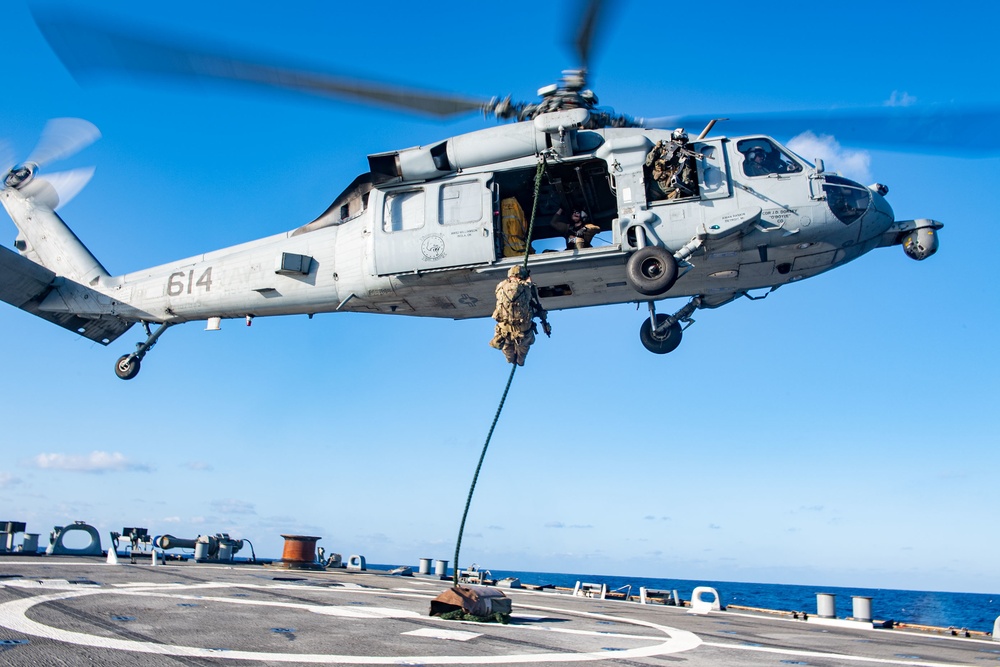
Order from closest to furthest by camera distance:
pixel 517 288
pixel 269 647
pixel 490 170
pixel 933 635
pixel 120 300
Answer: pixel 269 647, pixel 517 288, pixel 933 635, pixel 490 170, pixel 120 300

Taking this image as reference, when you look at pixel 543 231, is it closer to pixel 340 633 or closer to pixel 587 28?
pixel 587 28

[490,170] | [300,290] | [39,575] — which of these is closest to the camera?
[39,575]

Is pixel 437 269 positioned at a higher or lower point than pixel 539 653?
higher

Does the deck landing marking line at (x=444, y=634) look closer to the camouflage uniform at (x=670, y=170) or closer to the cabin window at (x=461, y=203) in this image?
the cabin window at (x=461, y=203)

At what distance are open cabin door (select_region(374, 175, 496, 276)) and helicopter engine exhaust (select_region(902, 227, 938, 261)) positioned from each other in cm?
799

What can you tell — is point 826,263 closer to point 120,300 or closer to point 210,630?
point 210,630

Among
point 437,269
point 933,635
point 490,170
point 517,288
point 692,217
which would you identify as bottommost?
point 933,635

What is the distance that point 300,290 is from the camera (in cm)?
1692

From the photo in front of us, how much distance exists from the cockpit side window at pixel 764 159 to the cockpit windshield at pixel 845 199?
2.30ft

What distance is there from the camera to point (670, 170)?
1453 cm

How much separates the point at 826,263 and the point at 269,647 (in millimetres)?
12413

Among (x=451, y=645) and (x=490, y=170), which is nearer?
(x=451, y=645)

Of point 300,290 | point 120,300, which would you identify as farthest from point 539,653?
point 120,300

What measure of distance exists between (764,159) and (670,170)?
1834 millimetres
